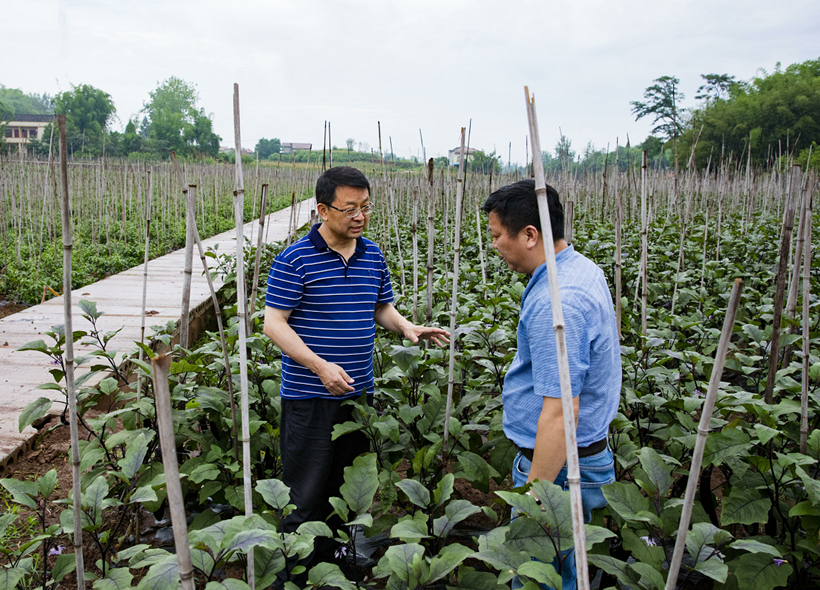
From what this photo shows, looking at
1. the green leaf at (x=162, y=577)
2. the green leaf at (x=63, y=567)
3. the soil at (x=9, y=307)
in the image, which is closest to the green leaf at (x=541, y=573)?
the green leaf at (x=162, y=577)

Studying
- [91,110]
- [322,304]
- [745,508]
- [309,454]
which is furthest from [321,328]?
[91,110]

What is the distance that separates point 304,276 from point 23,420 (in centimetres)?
93

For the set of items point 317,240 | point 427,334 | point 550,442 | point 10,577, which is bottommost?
point 10,577

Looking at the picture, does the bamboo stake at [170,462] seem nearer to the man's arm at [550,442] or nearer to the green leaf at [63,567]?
the green leaf at [63,567]

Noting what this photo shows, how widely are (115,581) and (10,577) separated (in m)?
0.24

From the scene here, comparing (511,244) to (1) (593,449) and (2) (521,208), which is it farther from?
(1) (593,449)

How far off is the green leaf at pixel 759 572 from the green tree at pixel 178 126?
36054mm

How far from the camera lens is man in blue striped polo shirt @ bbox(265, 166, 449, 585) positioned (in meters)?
1.89

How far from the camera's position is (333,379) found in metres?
1.77

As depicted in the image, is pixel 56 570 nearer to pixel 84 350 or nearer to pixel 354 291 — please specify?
pixel 354 291

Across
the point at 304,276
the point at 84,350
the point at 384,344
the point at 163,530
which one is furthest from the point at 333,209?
the point at 84,350

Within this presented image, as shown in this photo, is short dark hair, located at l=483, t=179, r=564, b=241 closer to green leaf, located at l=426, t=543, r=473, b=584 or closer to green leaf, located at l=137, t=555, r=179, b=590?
green leaf, located at l=426, t=543, r=473, b=584

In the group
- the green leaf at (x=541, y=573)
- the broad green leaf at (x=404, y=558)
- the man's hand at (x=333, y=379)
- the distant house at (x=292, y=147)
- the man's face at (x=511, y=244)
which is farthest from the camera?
the distant house at (x=292, y=147)

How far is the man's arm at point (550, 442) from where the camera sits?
4.34ft
